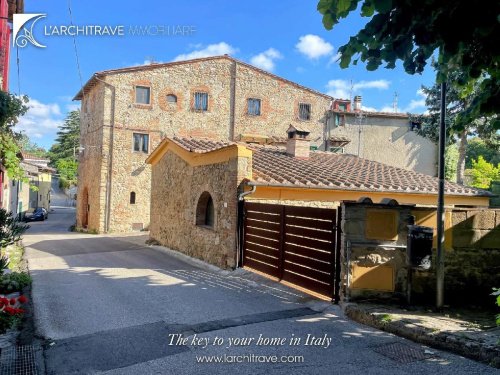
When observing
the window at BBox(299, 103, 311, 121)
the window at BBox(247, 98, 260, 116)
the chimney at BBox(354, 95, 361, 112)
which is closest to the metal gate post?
the window at BBox(247, 98, 260, 116)

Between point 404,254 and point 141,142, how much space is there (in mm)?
21529

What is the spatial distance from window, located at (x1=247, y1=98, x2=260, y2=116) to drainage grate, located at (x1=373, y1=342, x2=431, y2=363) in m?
23.6

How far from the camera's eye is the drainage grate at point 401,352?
4475 millimetres

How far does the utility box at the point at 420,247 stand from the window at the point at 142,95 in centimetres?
2195

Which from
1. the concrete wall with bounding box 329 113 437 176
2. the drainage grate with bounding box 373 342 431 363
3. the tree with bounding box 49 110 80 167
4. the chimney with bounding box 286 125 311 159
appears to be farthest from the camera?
the tree with bounding box 49 110 80 167

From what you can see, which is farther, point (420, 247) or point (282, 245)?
point (282, 245)

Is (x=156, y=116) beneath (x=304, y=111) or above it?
beneath

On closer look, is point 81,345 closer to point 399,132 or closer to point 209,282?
point 209,282

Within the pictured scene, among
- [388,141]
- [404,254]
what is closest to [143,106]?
[388,141]

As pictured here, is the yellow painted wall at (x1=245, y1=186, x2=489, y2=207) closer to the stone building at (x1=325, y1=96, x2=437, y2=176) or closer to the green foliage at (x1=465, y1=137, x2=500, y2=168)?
the stone building at (x1=325, y1=96, x2=437, y2=176)

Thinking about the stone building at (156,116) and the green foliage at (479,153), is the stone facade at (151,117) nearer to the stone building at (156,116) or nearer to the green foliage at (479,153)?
the stone building at (156,116)

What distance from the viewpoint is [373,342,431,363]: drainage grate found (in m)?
4.47

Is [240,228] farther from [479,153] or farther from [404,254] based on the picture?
[479,153]

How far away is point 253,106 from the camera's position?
90.0 feet
